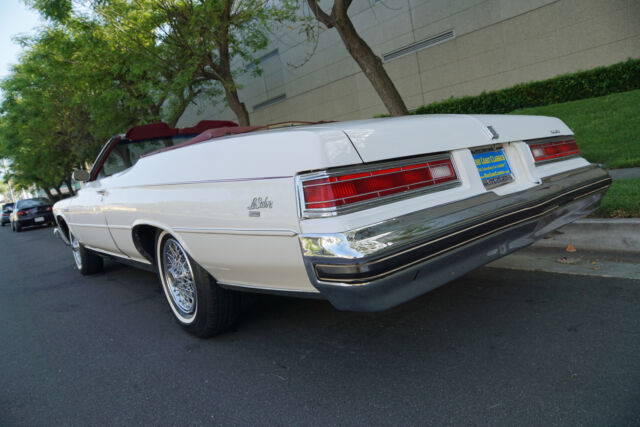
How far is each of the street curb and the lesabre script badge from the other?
2.44m

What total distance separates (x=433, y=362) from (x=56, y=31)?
16882mm

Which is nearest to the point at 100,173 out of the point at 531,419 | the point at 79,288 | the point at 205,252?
the point at 79,288

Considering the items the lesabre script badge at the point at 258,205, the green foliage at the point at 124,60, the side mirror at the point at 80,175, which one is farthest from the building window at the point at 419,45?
the lesabre script badge at the point at 258,205

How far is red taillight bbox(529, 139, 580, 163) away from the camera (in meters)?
2.83

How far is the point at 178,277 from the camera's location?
3.24 m

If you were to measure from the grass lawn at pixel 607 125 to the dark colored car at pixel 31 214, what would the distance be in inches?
837

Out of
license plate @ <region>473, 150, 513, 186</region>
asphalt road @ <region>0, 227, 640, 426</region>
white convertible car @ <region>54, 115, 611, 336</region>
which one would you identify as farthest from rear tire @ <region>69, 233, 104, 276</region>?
license plate @ <region>473, 150, 513, 186</region>

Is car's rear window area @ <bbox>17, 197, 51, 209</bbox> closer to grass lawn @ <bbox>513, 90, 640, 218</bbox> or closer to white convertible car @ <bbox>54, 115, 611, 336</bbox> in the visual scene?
white convertible car @ <bbox>54, 115, 611, 336</bbox>

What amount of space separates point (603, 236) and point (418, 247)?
8.48ft

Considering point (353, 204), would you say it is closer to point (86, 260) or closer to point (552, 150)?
point (552, 150)

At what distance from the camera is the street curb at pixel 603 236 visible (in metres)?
3.47

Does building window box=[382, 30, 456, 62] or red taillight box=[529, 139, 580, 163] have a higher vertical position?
building window box=[382, 30, 456, 62]

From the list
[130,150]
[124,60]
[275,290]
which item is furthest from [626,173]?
[124,60]

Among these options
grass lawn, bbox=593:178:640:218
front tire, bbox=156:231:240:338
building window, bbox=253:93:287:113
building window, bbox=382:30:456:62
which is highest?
building window, bbox=382:30:456:62
